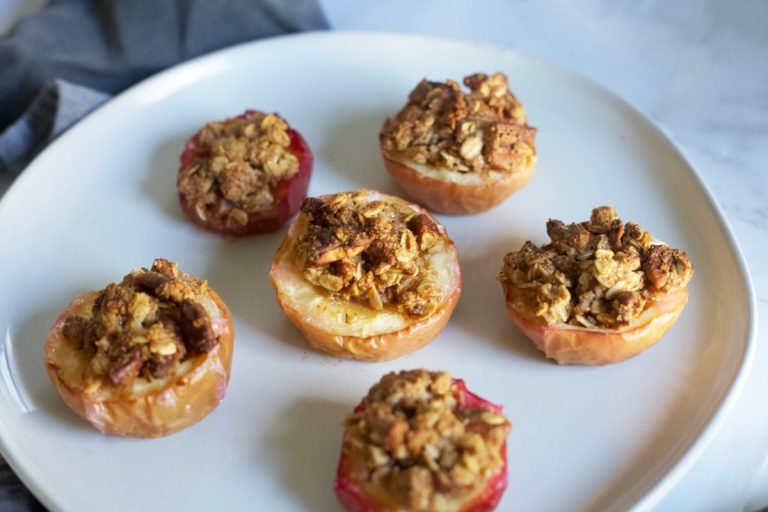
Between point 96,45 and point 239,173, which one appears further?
point 96,45

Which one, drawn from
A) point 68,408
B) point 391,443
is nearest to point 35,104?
point 68,408

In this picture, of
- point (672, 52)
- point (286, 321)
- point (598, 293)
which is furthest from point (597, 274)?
point (672, 52)

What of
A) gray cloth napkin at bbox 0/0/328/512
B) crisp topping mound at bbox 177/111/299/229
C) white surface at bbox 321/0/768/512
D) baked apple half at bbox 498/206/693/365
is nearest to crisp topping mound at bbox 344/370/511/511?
baked apple half at bbox 498/206/693/365

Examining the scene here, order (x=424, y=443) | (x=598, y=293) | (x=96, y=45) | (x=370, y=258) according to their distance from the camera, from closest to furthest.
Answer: (x=424, y=443)
(x=598, y=293)
(x=370, y=258)
(x=96, y=45)

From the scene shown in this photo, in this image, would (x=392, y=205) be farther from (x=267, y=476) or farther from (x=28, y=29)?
(x=28, y=29)

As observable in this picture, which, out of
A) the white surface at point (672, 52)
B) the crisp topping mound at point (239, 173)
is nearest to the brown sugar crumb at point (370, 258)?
the crisp topping mound at point (239, 173)

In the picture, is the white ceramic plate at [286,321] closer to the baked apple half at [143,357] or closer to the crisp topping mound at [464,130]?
the baked apple half at [143,357]

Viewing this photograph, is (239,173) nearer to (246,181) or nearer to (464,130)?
(246,181)

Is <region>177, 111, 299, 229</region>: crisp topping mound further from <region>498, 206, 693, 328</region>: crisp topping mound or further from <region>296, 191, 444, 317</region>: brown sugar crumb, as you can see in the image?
<region>498, 206, 693, 328</region>: crisp topping mound
